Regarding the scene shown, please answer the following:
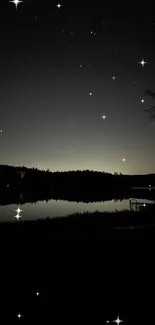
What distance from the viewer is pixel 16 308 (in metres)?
7.08

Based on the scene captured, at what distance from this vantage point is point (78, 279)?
29.5 feet

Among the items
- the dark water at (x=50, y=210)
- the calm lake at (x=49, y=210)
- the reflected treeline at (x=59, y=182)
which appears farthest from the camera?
the reflected treeline at (x=59, y=182)

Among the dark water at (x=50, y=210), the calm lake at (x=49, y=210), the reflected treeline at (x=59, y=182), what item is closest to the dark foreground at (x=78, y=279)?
the calm lake at (x=49, y=210)

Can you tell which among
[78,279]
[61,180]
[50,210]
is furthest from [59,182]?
[78,279]

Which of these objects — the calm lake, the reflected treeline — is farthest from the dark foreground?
the reflected treeline

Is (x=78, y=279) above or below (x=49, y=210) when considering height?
below

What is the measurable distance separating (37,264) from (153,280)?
3.17 metres

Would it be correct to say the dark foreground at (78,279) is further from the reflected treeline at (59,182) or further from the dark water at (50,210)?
the reflected treeline at (59,182)

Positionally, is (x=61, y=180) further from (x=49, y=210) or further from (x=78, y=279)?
(x=78, y=279)

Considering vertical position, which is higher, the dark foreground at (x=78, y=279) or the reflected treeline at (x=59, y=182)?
the reflected treeline at (x=59, y=182)

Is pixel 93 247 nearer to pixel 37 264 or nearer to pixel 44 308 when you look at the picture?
pixel 37 264

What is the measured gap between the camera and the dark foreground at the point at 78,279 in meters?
6.81

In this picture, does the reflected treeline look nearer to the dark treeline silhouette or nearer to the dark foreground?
the dark treeline silhouette

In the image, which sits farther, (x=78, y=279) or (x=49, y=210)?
(x=49, y=210)
